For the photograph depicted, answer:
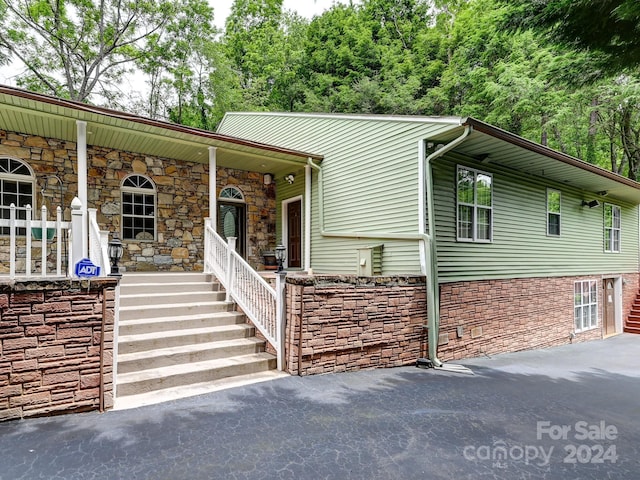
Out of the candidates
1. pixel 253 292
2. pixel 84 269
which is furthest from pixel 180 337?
pixel 84 269

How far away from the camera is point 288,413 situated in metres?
3.74

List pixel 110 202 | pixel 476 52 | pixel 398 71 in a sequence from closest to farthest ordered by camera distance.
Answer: pixel 110 202 < pixel 476 52 < pixel 398 71

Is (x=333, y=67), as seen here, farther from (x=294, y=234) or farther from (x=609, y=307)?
(x=609, y=307)

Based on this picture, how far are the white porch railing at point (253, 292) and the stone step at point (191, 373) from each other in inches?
12.0

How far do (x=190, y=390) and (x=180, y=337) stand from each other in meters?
0.87

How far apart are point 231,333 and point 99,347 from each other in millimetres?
1877

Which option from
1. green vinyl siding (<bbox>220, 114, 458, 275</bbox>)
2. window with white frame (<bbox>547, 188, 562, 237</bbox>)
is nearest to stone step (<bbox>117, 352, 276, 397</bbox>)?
green vinyl siding (<bbox>220, 114, 458, 275</bbox>)

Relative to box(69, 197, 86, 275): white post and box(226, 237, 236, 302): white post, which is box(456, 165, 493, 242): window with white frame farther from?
box(69, 197, 86, 275): white post

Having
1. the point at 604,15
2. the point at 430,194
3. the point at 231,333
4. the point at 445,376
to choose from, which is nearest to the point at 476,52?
the point at 430,194

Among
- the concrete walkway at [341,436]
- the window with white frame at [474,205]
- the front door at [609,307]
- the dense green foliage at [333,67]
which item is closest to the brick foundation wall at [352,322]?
the concrete walkway at [341,436]

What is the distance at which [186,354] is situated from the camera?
15.3ft

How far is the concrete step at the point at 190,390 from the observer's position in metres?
3.84

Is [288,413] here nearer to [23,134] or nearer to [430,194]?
[430,194]

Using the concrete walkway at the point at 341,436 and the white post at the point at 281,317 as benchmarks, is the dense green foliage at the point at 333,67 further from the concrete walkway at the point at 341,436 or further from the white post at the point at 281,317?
the white post at the point at 281,317
